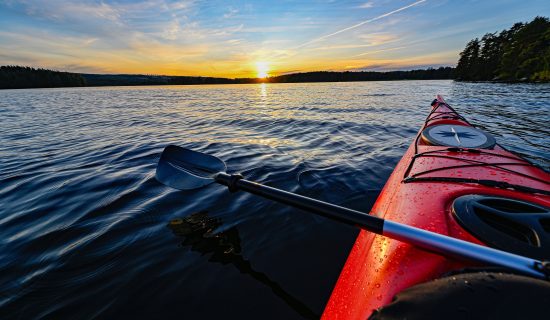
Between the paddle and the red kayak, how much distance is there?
0.11 m

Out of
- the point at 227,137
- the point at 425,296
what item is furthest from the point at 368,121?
the point at 425,296

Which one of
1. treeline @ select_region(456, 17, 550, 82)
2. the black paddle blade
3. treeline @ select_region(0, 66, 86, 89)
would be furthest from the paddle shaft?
treeline @ select_region(0, 66, 86, 89)

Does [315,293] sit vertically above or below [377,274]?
below

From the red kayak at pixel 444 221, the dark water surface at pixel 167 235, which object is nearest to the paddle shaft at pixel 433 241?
the red kayak at pixel 444 221

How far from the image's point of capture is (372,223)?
1.69 meters

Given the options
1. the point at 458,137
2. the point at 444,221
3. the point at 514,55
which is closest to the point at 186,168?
the point at 444,221

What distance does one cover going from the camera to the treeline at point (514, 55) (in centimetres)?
4035

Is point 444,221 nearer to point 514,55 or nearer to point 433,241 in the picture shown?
point 433,241

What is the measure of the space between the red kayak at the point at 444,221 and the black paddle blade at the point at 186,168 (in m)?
2.54

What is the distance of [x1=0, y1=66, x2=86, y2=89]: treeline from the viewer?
84750 mm

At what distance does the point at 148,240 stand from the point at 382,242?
114 inches

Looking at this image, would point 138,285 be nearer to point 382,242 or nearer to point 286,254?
point 286,254

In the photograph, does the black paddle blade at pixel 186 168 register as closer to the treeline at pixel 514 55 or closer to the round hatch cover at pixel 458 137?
the round hatch cover at pixel 458 137

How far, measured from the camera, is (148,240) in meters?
3.25
